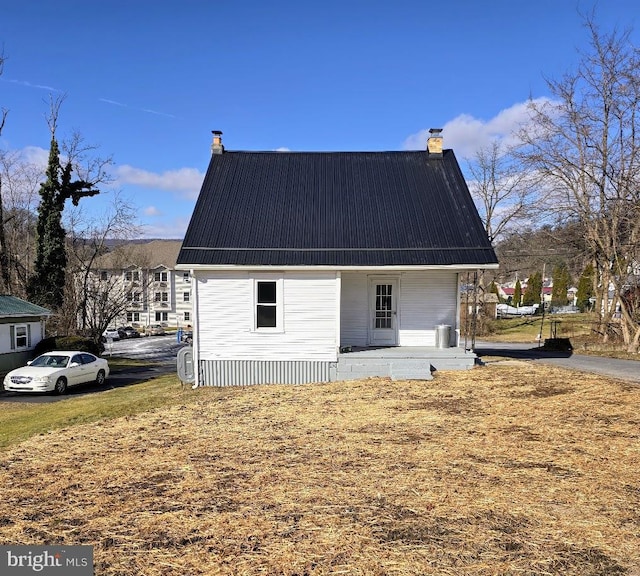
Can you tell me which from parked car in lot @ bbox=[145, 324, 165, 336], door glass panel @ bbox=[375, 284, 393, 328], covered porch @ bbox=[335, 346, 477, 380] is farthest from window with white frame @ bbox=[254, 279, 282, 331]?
parked car in lot @ bbox=[145, 324, 165, 336]

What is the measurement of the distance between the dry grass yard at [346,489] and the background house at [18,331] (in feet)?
51.6

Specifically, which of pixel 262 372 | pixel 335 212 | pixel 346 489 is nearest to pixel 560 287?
pixel 335 212

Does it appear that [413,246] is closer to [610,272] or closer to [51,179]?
[610,272]

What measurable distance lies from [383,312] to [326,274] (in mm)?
2429

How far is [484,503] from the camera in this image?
537 centimetres

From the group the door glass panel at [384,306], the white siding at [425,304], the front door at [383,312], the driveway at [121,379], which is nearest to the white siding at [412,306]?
the white siding at [425,304]

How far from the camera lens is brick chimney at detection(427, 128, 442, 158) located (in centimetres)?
1664

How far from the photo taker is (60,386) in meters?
17.4

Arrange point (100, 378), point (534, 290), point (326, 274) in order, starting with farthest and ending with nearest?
point (534, 290) < point (100, 378) < point (326, 274)

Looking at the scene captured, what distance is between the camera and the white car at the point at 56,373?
16.9 metres

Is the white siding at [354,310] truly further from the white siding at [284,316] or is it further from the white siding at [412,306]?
the white siding at [284,316]

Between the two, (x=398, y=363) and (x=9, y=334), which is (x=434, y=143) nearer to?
(x=398, y=363)

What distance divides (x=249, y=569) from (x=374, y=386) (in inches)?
319

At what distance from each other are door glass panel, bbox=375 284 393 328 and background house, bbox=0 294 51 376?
58.4 ft
